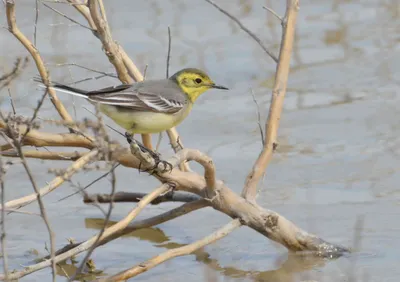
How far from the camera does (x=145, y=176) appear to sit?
9469mm

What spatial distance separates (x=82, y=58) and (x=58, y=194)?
3.33 m

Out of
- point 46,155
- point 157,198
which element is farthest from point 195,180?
point 46,155

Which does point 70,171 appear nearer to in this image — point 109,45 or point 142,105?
point 142,105

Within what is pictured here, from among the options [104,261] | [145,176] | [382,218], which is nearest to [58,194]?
[145,176]

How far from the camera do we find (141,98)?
738cm

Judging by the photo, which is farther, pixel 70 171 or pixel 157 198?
pixel 157 198

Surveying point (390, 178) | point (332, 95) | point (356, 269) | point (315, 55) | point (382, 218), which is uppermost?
point (315, 55)

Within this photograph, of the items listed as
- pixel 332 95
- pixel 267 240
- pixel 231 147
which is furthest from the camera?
pixel 332 95

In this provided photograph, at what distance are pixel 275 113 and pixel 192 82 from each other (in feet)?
2.97

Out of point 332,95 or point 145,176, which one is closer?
point 145,176

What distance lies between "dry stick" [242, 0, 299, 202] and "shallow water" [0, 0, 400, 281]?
601 mm

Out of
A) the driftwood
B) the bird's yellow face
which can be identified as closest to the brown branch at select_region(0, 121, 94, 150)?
the driftwood

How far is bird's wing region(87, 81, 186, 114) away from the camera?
718cm

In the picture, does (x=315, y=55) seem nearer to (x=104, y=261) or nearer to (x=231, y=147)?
(x=231, y=147)
